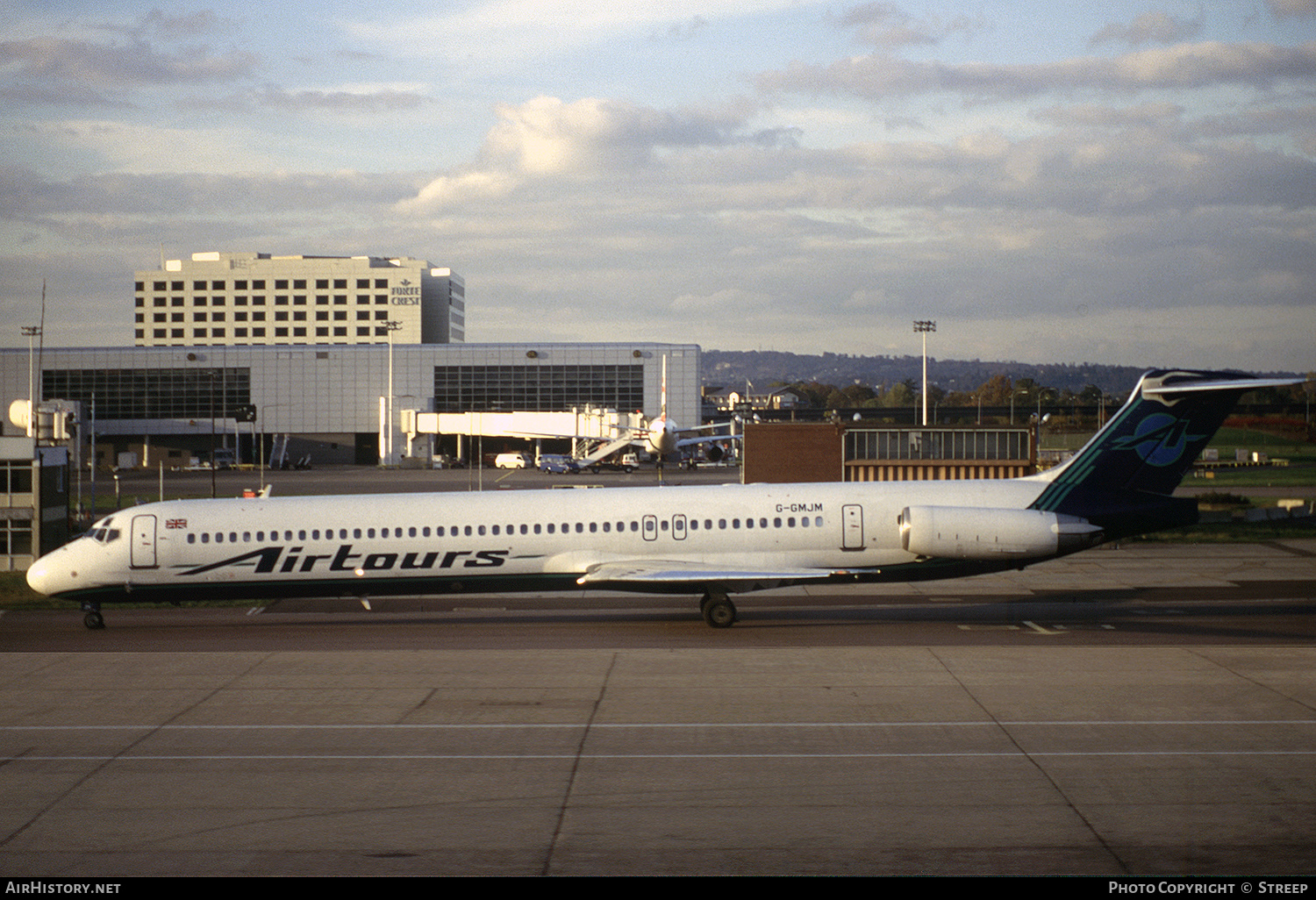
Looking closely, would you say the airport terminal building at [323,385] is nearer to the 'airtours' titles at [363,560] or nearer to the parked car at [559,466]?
the parked car at [559,466]

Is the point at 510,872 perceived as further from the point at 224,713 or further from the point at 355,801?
the point at 224,713

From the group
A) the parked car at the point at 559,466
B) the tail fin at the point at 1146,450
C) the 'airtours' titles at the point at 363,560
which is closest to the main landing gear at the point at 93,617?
the 'airtours' titles at the point at 363,560

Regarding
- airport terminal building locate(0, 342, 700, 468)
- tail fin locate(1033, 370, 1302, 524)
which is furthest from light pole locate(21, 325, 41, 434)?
tail fin locate(1033, 370, 1302, 524)

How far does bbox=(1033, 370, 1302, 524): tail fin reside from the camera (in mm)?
26750

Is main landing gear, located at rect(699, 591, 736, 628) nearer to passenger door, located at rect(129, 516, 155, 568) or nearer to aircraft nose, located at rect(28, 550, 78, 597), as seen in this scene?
passenger door, located at rect(129, 516, 155, 568)

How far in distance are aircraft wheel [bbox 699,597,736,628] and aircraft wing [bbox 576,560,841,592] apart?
1.40 feet

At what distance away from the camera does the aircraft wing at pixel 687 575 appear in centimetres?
2616

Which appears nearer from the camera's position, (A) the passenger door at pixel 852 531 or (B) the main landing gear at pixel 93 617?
(A) the passenger door at pixel 852 531

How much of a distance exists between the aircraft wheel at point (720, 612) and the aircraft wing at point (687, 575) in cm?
43

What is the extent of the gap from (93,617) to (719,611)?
1502cm

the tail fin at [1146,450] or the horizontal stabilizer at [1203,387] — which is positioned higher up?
the horizontal stabilizer at [1203,387]

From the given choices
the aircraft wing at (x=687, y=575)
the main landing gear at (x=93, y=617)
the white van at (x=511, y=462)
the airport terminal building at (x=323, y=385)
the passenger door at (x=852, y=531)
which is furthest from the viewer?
the airport terminal building at (x=323, y=385)

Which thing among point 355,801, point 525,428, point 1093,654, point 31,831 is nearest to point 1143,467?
point 1093,654

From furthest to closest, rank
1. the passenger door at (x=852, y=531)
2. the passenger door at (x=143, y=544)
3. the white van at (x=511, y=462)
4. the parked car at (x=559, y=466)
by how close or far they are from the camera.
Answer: the white van at (x=511, y=462) → the parked car at (x=559, y=466) → the passenger door at (x=143, y=544) → the passenger door at (x=852, y=531)
